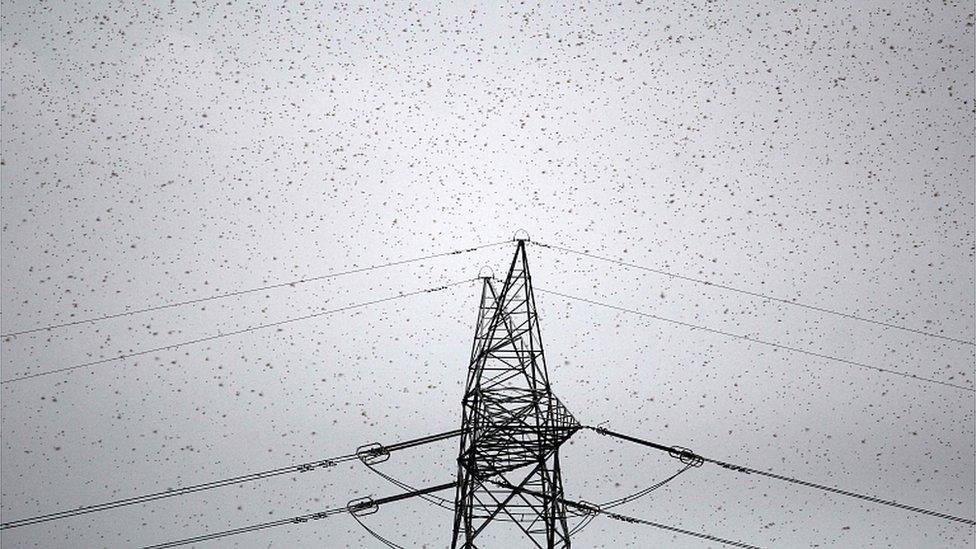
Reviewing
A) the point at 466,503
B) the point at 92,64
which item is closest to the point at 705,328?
the point at 466,503

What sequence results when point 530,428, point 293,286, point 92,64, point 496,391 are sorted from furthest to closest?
point 293,286 < point 92,64 < point 496,391 < point 530,428

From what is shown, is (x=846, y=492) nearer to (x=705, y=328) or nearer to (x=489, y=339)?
(x=705, y=328)

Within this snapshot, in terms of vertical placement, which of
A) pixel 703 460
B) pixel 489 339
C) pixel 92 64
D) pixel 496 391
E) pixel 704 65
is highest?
pixel 92 64

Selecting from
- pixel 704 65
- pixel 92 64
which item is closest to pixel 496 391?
pixel 704 65

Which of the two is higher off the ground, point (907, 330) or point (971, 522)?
point (907, 330)

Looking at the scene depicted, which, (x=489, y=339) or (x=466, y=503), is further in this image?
(x=489, y=339)

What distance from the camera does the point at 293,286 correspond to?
1396cm

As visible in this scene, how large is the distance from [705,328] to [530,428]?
6.71 meters

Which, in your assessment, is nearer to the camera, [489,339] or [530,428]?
[530,428]

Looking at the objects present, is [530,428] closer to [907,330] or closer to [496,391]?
[496,391]

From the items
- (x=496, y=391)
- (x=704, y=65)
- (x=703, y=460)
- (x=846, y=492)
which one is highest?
(x=704, y=65)

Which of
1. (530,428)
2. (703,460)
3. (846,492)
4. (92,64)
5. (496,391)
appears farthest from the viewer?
(846,492)

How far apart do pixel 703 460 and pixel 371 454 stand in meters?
5.13

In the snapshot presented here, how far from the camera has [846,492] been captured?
13039mm
